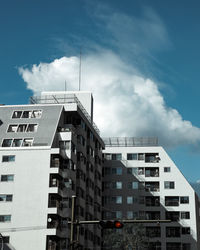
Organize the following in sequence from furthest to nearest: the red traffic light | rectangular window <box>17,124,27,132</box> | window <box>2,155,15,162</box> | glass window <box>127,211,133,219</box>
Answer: glass window <box>127,211,133,219</box> → rectangular window <box>17,124,27,132</box> → window <box>2,155,15,162</box> → the red traffic light

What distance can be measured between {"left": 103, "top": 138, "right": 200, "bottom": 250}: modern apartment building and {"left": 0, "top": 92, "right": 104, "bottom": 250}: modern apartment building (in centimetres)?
2320

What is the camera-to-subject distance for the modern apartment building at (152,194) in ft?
373

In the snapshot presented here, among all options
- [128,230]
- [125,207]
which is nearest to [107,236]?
[128,230]

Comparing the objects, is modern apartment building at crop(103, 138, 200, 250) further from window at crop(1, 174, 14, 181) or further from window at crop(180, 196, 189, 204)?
window at crop(1, 174, 14, 181)

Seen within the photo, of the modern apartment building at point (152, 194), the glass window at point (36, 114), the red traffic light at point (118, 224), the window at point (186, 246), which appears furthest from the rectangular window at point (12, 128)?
the window at point (186, 246)

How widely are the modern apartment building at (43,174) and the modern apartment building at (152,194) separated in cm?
2320

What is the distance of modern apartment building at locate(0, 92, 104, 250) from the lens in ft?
245

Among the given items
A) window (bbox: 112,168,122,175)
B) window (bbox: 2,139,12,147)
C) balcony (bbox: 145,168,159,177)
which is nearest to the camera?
window (bbox: 2,139,12,147)

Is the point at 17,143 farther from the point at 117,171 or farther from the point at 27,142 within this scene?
the point at 117,171

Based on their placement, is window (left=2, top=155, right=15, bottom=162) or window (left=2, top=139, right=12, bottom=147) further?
window (left=2, top=139, right=12, bottom=147)

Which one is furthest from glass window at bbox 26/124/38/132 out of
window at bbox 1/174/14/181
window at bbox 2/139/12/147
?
window at bbox 1/174/14/181

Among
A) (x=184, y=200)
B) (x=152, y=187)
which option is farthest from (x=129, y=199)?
(x=184, y=200)

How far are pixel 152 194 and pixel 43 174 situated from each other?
152 ft

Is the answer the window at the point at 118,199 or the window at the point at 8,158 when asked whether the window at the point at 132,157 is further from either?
the window at the point at 8,158
